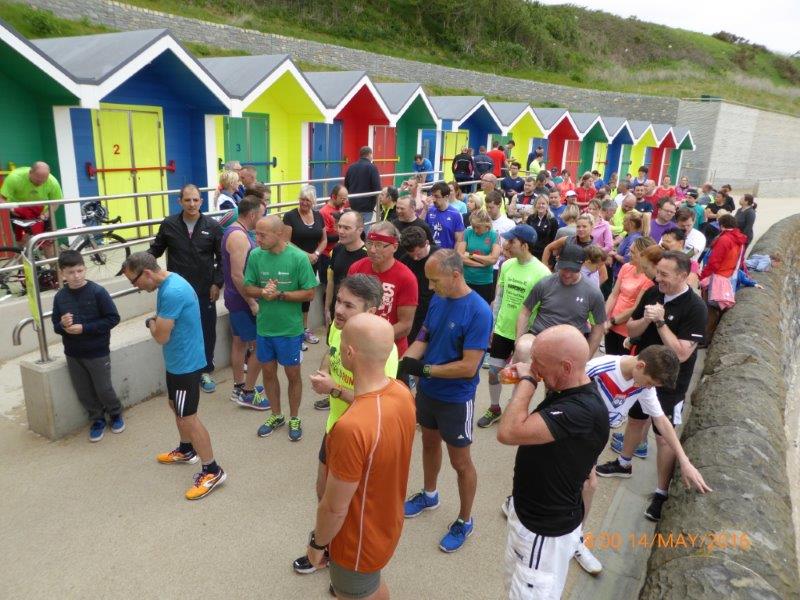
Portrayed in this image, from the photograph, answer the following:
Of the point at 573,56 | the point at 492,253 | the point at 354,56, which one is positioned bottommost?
the point at 492,253

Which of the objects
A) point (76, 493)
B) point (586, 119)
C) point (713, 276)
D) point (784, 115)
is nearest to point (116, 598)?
point (76, 493)

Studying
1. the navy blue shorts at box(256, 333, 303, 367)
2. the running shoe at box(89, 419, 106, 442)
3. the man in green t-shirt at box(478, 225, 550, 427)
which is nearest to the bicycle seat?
the running shoe at box(89, 419, 106, 442)

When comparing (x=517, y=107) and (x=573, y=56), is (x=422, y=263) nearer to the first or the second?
(x=517, y=107)

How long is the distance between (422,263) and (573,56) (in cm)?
5567

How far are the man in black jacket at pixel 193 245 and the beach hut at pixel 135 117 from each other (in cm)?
390

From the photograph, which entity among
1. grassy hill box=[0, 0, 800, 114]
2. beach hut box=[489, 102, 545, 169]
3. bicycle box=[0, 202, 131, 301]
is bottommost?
bicycle box=[0, 202, 131, 301]

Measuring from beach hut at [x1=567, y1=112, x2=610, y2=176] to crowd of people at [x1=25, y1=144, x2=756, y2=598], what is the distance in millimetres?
18503

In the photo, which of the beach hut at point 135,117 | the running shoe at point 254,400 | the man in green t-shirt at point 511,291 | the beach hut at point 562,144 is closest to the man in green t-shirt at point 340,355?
the running shoe at point 254,400

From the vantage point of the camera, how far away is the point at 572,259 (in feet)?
15.4

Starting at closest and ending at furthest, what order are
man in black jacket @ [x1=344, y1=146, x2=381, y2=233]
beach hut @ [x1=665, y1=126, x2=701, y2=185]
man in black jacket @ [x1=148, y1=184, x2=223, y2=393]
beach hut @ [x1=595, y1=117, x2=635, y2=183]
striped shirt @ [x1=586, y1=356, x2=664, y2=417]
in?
striped shirt @ [x1=586, y1=356, x2=664, y2=417] < man in black jacket @ [x1=148, y1=184, x2=223, y2=393] < man in black jacket @ [x1=344, y1=146, x2=381, y2=233] < beach hut @ [x1=595, y1=117, x2=635, y2=183] < beach hut @ [x1=665, y1=126, x2=701, y2=185]

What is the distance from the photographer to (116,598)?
3264 mm

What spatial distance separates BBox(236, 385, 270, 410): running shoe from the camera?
549cm

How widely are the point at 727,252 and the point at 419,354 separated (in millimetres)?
5841
